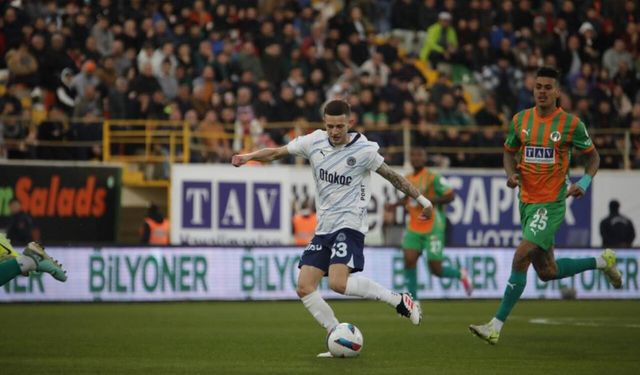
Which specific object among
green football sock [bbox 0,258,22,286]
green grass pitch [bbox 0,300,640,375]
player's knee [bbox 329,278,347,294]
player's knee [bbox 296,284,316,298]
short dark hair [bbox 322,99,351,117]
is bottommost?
green grass pitch [bbox 0,300,640,375]

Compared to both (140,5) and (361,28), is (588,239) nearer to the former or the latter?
(361,28)

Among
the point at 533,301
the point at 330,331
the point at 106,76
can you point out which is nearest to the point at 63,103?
the point at 106,76

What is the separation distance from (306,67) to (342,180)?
50.2 ft

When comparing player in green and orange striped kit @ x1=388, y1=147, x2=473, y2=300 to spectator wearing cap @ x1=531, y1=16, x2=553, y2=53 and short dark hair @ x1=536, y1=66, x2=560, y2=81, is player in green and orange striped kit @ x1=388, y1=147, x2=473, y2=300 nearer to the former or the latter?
short dark hair @ x1=536, y1=66, x2=560, y2=81

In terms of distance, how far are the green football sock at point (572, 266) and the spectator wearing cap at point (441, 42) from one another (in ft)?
52.5

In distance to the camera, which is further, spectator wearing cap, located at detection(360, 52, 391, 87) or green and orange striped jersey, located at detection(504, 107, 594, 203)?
spectator wearing cap, located at detection(360, 52, 391, 87)

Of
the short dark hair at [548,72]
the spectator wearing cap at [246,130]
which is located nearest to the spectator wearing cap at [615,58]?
the spectator wearing cap at [246,130]

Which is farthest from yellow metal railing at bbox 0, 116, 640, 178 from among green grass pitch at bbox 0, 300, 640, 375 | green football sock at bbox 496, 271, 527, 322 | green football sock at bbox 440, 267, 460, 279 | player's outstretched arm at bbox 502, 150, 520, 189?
green football sock at bbox 496, 271, 527, 322

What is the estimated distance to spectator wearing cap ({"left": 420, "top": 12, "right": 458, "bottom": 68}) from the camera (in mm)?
27984

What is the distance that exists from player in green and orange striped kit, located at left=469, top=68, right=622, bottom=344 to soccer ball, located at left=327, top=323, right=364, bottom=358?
1.82 metres

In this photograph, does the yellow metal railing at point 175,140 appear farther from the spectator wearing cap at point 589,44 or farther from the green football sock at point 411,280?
the green football sock at point 411,280

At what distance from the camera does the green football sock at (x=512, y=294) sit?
11.7m

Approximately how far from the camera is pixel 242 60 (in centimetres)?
2533

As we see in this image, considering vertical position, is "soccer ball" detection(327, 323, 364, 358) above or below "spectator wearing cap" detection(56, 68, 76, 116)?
below
